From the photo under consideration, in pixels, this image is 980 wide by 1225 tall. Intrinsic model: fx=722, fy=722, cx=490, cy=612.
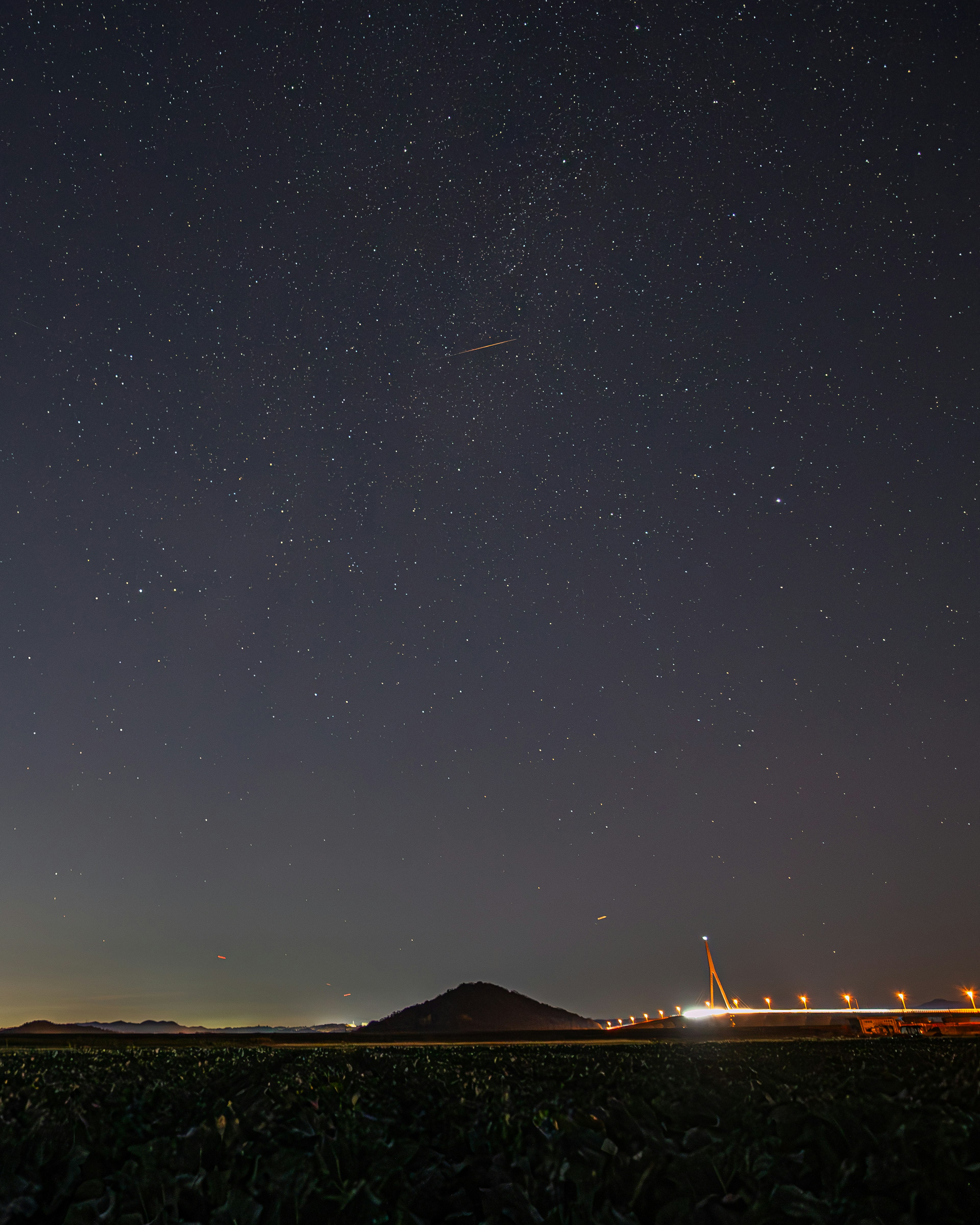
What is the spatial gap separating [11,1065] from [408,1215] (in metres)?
23.1

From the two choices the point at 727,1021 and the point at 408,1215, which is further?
the point at 727,1021

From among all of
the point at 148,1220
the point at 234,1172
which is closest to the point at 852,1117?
the point at 234,1172

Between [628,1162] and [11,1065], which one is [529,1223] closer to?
[628,1162]

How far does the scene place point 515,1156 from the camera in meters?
3.58

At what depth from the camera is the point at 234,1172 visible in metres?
3.33

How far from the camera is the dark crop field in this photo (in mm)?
2965

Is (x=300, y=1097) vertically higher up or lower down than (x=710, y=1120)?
higher up

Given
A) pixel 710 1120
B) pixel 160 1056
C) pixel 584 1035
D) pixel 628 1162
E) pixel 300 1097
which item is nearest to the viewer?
pixel 628 1162

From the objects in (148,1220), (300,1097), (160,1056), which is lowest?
(148,1220)

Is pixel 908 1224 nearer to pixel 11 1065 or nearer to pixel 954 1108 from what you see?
pixel 954 1108

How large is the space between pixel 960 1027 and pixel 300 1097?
7498 cm

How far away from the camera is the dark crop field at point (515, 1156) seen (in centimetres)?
296

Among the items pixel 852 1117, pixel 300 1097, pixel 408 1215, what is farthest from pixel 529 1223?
pixel 300 1097

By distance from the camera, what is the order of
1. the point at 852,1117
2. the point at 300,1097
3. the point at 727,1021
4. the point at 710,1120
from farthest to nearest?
the point at 727,1021
the point at 300,1097
the point at 710,1120
the point at 852,1117
